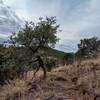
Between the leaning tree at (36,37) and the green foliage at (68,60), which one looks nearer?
the leaning tree at (36,37)

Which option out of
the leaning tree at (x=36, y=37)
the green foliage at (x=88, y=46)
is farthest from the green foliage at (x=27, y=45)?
the green foliage at (x=88, y=46)

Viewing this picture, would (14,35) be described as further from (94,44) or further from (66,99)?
(94,44)

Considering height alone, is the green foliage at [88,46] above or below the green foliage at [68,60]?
above

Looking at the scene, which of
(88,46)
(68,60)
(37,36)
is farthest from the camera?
(88,46)

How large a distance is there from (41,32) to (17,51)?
5.89ft

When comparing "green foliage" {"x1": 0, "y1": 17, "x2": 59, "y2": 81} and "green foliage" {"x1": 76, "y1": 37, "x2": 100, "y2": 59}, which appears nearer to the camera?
"green foliage" {"x1": 0, "y1": 17, "x2": 59, "y2": 81}

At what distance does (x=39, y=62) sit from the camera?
715cm

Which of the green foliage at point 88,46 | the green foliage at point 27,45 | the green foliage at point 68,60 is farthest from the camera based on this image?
the green foliage at point 88,46

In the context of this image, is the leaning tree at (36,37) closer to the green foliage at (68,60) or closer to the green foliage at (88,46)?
the green foliage at (68,60)

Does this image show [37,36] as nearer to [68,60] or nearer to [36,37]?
[36,37]

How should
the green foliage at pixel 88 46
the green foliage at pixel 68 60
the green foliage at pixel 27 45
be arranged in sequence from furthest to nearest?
the green foliage at pixel 88 46
the green foliage at pixel 68 60
the green foliage at pixel 27 45

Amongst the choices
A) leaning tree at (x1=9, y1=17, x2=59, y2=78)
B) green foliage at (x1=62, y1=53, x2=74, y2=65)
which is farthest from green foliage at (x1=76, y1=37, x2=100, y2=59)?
leaning tree at (x1=9, y1=17, x2=59, y2=78)

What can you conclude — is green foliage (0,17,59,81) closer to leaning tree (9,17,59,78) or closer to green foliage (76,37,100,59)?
leaning tree (9,17,59,78)

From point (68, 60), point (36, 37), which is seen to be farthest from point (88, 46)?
point (36, 37)
